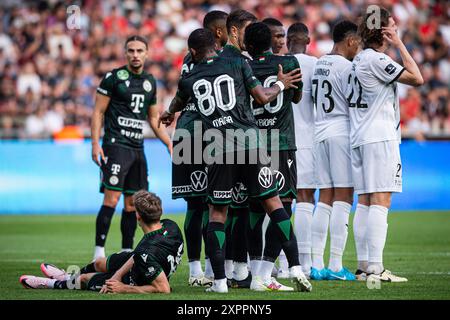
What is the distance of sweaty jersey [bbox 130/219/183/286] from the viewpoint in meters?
8.72

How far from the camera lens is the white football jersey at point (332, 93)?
10.6 meters

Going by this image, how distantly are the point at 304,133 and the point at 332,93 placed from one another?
65 centimetres

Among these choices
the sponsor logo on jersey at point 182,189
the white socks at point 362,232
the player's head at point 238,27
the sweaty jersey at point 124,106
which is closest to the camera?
the player's head at point 238,27

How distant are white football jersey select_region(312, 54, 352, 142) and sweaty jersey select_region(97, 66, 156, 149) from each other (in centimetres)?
275

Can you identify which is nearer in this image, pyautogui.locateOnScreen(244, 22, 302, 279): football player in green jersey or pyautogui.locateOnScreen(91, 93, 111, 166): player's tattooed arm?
pyautogui.locateOnScreen(244, 22, 302, 279): football player in green jersey

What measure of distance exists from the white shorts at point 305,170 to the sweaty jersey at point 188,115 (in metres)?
1.46

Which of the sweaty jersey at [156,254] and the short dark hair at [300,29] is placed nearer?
the sweaty jersey at [156,254]

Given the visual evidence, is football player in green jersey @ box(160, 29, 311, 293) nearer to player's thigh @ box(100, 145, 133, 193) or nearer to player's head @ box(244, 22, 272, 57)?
player's head @ box(244, 22, 272, 57)

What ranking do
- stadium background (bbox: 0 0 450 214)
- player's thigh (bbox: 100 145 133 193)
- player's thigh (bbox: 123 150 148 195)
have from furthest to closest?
1. stadium background (bbox: 0 0 450 214)
2. player's thigh (bbox: 123 150 148 195)
3. player's thigh (bbox: 100 145 133 193)

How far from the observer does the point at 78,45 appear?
997 inches

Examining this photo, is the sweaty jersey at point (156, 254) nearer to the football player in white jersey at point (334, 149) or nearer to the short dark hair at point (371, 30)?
the football player in white jersey at point (334, 149)

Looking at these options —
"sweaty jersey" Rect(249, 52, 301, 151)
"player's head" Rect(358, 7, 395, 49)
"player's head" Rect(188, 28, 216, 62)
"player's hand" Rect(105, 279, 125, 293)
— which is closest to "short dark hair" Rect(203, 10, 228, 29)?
"sweaty jersey" Rect(249, 52, 301, 151)

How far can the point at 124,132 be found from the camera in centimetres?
1256

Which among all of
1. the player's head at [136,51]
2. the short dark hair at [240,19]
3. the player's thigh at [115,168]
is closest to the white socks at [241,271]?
the short dark hair at [240,19]
